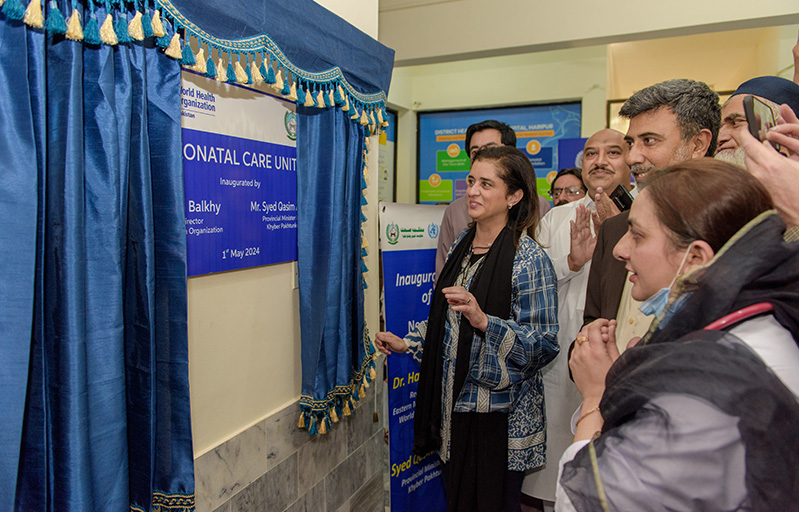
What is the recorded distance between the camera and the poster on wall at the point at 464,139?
5207 mm

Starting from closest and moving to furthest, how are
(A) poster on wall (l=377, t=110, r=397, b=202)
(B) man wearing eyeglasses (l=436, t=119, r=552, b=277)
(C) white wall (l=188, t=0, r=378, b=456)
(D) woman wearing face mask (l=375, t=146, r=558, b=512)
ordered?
(C) white wall (l=188, t=0, r=378, b=456) < (D) woman wearing face mask (l=375, t=146, r=558, b=512) < (B) man wearing eyeglasses (l=436, t=119, r=552, b=277) < (A) poster on wall (l=377, t=110, r=397, b=202)

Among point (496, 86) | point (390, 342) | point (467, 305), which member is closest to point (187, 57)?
point (467, 305)

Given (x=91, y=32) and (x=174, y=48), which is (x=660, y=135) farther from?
(x=91, y=32)

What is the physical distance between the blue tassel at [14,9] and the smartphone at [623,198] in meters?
1.84

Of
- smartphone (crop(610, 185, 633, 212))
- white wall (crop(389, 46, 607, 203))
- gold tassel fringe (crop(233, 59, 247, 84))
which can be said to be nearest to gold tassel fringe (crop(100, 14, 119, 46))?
gold tassel fringe (crop(233, 59, 247, 84))

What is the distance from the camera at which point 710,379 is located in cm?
71

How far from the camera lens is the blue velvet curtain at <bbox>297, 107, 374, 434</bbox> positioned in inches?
73.4

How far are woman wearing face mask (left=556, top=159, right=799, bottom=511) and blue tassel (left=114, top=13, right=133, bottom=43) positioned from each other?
1186 millimetres

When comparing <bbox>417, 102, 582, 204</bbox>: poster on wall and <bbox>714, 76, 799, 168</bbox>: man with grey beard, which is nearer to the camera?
<bbox>714, 76, 799, 168</bbox>: man with grey beard

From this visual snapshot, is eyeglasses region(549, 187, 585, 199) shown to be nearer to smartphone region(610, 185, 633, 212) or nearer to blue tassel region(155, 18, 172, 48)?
smartphone region(610, 185, 633, 212)

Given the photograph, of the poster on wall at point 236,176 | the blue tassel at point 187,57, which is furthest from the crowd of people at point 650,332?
the blue tassel at point 187,57

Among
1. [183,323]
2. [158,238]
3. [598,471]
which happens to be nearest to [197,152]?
[158,238]

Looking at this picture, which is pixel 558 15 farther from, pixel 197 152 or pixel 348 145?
pixel 197 152

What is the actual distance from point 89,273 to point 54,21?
1.68ft
